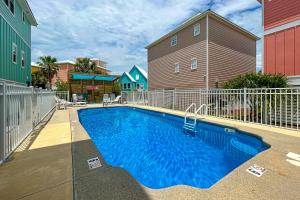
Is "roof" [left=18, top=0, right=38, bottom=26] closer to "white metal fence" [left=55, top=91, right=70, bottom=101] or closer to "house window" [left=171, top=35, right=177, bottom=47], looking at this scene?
"white metal fence" [left=55, top=91, right=70, bottom=101]

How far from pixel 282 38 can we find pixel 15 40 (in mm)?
14368

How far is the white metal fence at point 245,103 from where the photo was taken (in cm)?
623

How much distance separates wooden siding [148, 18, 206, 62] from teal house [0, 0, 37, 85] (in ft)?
38.8

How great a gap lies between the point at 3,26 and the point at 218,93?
11085 mm

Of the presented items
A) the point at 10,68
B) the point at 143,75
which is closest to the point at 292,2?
the point at 10,68

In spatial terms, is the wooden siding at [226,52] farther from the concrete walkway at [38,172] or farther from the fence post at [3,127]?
the fence post at [3,127]

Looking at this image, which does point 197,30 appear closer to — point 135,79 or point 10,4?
point 10,4

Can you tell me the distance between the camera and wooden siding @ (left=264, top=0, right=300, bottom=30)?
7547mm

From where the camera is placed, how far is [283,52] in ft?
25.8

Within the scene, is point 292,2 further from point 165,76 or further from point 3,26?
point 3,26

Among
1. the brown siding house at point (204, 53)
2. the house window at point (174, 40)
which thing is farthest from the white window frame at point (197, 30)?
the house window at point (174, 40)

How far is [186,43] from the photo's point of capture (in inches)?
577

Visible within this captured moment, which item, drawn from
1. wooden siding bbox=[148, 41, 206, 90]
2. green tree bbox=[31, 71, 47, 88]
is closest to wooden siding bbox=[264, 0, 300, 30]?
wooden siding bbox=[148, 41, 206, 90]

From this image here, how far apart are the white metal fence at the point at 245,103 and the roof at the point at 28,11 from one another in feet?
35.7
